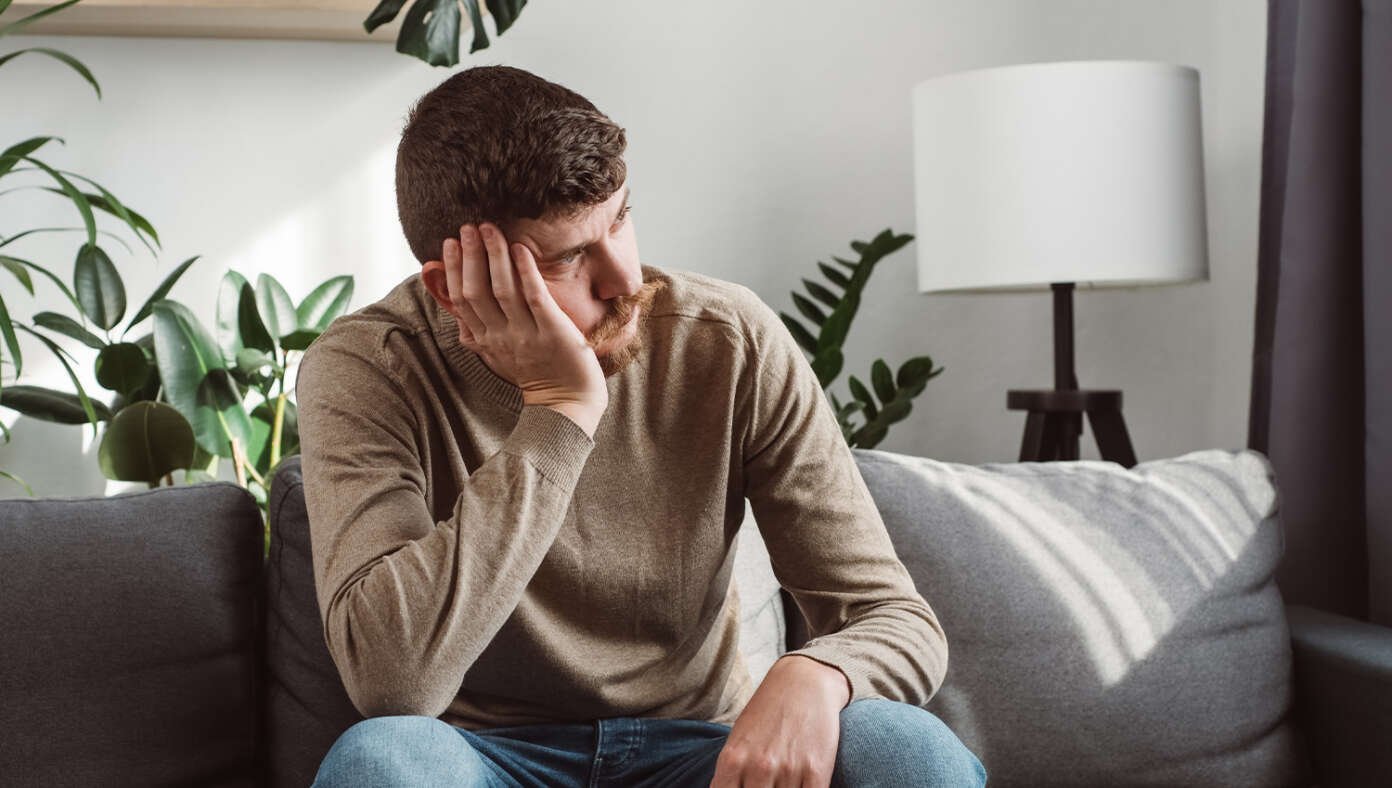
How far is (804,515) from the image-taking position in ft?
3.96

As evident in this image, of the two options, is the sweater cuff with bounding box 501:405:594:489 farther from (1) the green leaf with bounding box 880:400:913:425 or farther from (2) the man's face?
(1) the green leaf with bounding box 880:400:913:425

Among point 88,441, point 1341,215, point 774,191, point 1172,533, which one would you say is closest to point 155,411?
point 88,441

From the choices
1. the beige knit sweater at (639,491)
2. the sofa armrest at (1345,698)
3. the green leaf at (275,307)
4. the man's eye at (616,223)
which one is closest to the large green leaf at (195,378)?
the green leaf at (275,307)

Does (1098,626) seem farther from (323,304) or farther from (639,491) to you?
(323,304)

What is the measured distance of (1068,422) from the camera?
204 centimetres

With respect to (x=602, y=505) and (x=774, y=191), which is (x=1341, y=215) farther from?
(x=602, y=505)

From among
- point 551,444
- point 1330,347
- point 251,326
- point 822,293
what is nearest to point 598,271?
point 551,444

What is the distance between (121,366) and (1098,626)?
132 centimetres

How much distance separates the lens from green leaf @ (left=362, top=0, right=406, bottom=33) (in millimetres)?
1822

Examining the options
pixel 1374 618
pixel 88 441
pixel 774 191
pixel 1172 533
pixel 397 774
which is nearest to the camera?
pixel 397 774

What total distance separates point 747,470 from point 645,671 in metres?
0.22

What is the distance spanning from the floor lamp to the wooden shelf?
2.55 feet

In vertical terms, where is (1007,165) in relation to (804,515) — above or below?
above

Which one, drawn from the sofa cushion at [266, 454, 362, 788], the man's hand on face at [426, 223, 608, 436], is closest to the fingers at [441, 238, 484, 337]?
the man's hand on face at [426, 223, 608, 436]
